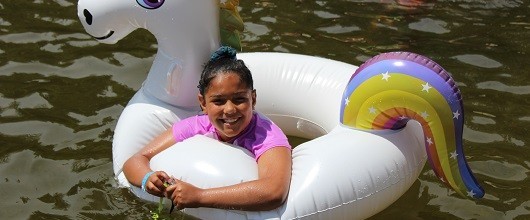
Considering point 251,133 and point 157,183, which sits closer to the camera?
point 157,183

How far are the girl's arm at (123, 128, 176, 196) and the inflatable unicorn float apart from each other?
0.09 metres

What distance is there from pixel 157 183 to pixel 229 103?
0.51 m

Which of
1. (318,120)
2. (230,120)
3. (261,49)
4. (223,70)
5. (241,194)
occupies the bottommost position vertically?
(261,49)

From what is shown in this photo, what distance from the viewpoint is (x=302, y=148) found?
12.8 ft

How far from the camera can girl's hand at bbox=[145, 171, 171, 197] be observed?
3672 mm

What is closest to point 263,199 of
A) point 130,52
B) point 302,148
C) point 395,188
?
point 302,148

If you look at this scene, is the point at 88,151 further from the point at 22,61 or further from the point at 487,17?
the point at 487,17

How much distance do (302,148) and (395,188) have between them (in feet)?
1.62

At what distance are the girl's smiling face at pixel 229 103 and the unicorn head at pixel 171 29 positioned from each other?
0.50 m

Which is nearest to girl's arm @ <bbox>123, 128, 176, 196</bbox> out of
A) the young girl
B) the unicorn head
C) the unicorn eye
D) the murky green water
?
the young girl

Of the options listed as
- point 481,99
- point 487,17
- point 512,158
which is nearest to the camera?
point 512,158

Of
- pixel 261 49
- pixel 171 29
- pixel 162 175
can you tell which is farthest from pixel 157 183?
pixel 261 49

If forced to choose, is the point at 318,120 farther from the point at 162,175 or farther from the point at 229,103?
the point at 162,175

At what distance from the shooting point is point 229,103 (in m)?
3.80
